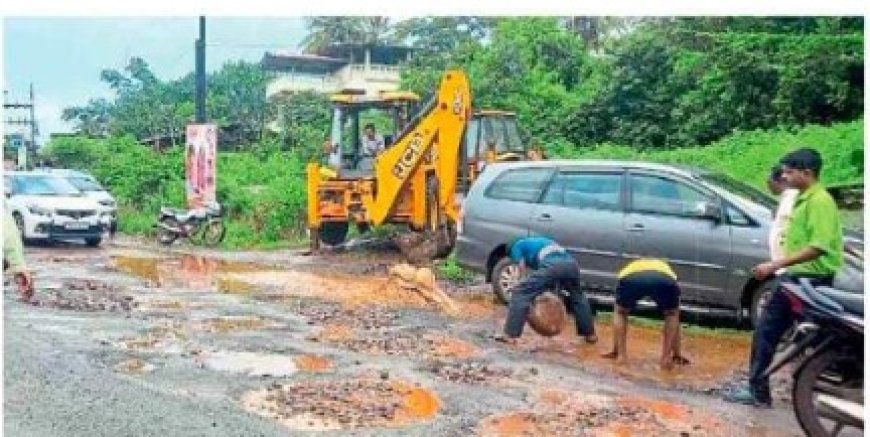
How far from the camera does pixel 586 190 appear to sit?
18.9 feet

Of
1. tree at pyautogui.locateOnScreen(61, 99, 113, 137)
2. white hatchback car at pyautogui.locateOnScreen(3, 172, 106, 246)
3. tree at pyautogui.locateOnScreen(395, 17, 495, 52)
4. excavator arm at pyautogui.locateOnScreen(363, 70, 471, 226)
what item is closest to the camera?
tree at pyautogui.locateOnScreen(395, 17, 495, 52)

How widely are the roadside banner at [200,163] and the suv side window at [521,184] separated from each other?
152cm

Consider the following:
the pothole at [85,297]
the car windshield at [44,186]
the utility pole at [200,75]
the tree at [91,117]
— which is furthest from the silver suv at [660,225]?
the car windshield at [44,186]

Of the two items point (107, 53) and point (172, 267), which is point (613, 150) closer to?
point (107, 53)

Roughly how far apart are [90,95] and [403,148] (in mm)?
2868

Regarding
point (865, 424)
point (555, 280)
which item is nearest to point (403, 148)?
point (555, 280)

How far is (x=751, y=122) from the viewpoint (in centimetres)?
446

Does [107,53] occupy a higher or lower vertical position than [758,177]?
higher

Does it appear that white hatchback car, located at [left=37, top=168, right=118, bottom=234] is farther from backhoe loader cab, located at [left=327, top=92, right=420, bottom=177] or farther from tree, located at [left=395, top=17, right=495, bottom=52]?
tree, located at [left=395, top=17, right=495, bottom=52]

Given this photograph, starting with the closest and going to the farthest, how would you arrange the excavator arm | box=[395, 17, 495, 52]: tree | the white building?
box=[395, 17, 495, 52]: tree, the white building, the excavator arm

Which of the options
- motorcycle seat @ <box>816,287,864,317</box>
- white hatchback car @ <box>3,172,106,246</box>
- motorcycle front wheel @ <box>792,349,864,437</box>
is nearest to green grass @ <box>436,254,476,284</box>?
white hatchback car @ <box>3,172,106,246</box>

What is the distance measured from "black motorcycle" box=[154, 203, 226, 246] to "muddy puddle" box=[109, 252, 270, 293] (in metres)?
0.26

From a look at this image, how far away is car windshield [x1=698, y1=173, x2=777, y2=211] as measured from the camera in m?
5.10

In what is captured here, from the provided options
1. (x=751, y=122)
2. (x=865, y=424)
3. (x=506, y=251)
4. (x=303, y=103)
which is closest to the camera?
(x=865, y=424)
